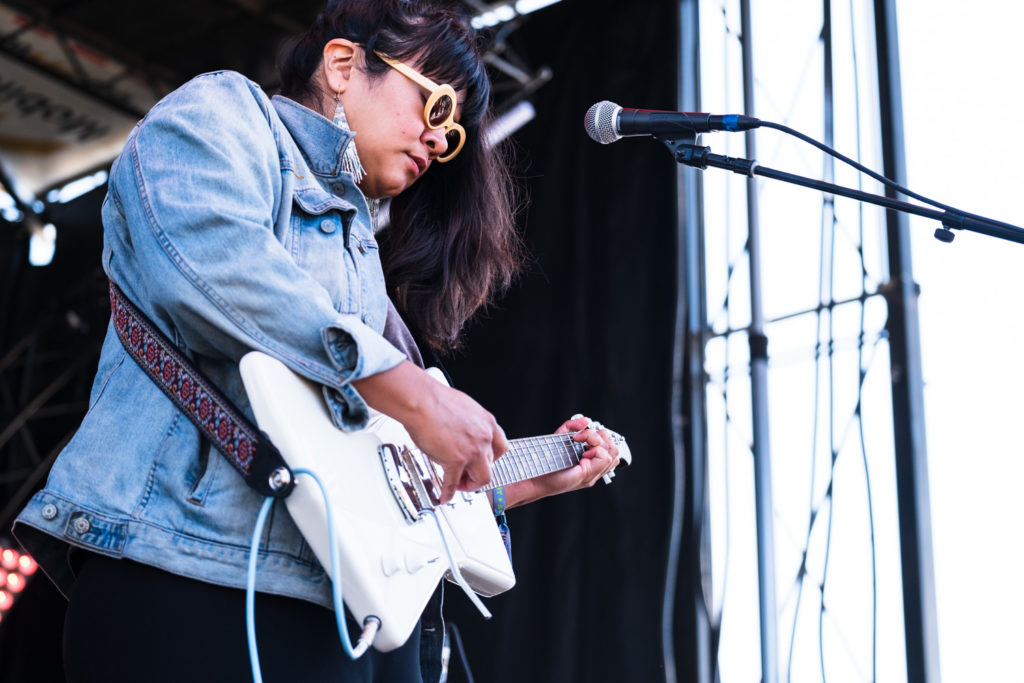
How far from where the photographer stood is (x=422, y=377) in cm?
122

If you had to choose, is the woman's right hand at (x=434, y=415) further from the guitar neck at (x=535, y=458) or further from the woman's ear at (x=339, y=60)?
the woman's ear at (x=339, y=60)

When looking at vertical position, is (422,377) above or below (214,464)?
above

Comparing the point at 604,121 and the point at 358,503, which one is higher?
the point at 604,121

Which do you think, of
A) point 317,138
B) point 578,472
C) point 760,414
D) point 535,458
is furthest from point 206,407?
point 760,414

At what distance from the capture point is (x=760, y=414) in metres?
3.81

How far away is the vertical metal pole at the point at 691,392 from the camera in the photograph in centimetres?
A: 385

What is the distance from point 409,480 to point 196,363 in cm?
31

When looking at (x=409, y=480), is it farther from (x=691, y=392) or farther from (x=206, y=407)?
(x=691, y=392)

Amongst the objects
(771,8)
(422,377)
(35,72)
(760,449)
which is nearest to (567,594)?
(760,449)

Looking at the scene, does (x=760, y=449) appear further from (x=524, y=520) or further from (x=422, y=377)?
(x=422, y=377)

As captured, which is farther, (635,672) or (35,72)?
(35,72)

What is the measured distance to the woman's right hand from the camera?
1191mm

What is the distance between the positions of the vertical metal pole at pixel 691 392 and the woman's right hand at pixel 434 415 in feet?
9.29

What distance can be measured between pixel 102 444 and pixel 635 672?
122 inches
